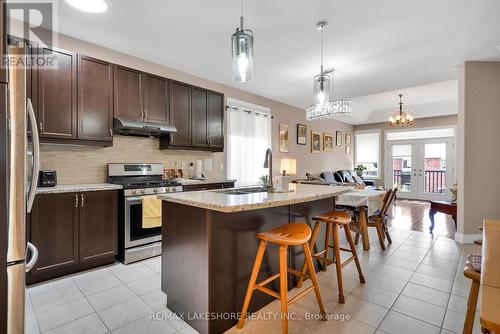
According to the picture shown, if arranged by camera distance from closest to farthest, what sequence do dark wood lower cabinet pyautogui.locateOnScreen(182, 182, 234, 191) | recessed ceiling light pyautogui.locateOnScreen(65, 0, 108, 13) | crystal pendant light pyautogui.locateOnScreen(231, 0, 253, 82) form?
crystal pendant light pyautogui.locateOnScreen(231, 0, 253, 82), recessed ceiling light pyautogui.locateOnScreen(65, 0, 108, 13), dark wood lower cabinet pyautogui.locateOnScreen(182, 182, 234, 191)

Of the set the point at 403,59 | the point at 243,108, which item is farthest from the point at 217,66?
the point at 403,59

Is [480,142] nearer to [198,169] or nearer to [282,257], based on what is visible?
[282,257]

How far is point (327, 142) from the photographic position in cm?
772

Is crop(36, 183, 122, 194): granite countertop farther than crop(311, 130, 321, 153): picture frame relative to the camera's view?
No

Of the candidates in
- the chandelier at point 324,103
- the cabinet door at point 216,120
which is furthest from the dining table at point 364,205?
the cabinet door at point 216,120

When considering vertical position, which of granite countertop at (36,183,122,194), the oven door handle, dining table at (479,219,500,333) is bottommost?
the oven door handle

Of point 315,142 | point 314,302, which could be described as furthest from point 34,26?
point 315,142

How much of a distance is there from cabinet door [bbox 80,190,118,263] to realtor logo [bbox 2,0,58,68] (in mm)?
1460

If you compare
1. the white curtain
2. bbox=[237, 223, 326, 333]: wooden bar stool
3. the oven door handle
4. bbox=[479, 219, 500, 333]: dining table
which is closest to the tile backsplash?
the oven door handle

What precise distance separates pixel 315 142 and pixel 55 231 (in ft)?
20.3

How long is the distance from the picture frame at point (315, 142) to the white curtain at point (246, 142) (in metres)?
1.96

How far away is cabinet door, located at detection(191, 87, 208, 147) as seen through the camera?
389 cm

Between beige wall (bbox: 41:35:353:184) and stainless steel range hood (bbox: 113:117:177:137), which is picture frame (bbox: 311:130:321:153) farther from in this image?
stainless steel range hood (bbox: 113:117:177:137)

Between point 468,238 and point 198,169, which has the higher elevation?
point 198,169
